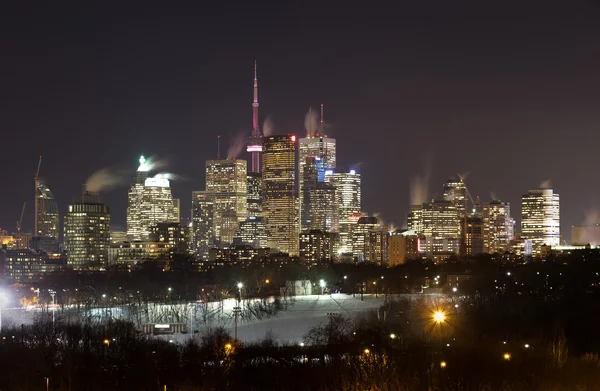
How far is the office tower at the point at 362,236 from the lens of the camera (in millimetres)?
133750

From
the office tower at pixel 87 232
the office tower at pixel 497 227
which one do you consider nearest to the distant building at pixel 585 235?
the office tower at pixel 497 227

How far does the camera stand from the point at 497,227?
142750mm

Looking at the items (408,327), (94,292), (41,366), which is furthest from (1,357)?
(94,292)

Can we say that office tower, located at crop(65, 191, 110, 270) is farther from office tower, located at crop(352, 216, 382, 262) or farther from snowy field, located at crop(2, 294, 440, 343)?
snowy field, located at crop(2, 294, 440, 343)

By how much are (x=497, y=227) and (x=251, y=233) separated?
35.3 m

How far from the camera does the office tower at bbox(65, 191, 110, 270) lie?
125500 mm

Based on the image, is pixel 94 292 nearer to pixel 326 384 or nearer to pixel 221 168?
pixel 326 384

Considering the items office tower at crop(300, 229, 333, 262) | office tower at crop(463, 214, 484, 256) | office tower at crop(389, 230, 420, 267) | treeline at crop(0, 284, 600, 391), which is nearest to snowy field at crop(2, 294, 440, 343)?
treeline at crop(0, 284, 600, 391)

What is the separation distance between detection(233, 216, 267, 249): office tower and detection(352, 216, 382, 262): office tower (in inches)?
547

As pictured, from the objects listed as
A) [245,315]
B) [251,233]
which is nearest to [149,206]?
[251,233]

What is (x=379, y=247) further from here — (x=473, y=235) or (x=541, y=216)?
(x=541, y=216)

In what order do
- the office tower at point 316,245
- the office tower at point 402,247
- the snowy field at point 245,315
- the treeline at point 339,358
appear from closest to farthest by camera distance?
the treeline at point 339,358 → the snowy field at point 245,315 → the office tower at point 402,247 → the office tower at point 316,245

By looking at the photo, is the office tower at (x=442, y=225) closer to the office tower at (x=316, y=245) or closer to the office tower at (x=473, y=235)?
the office tower at (x=473, y=235)

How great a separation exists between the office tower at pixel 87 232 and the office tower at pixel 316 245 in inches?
845
